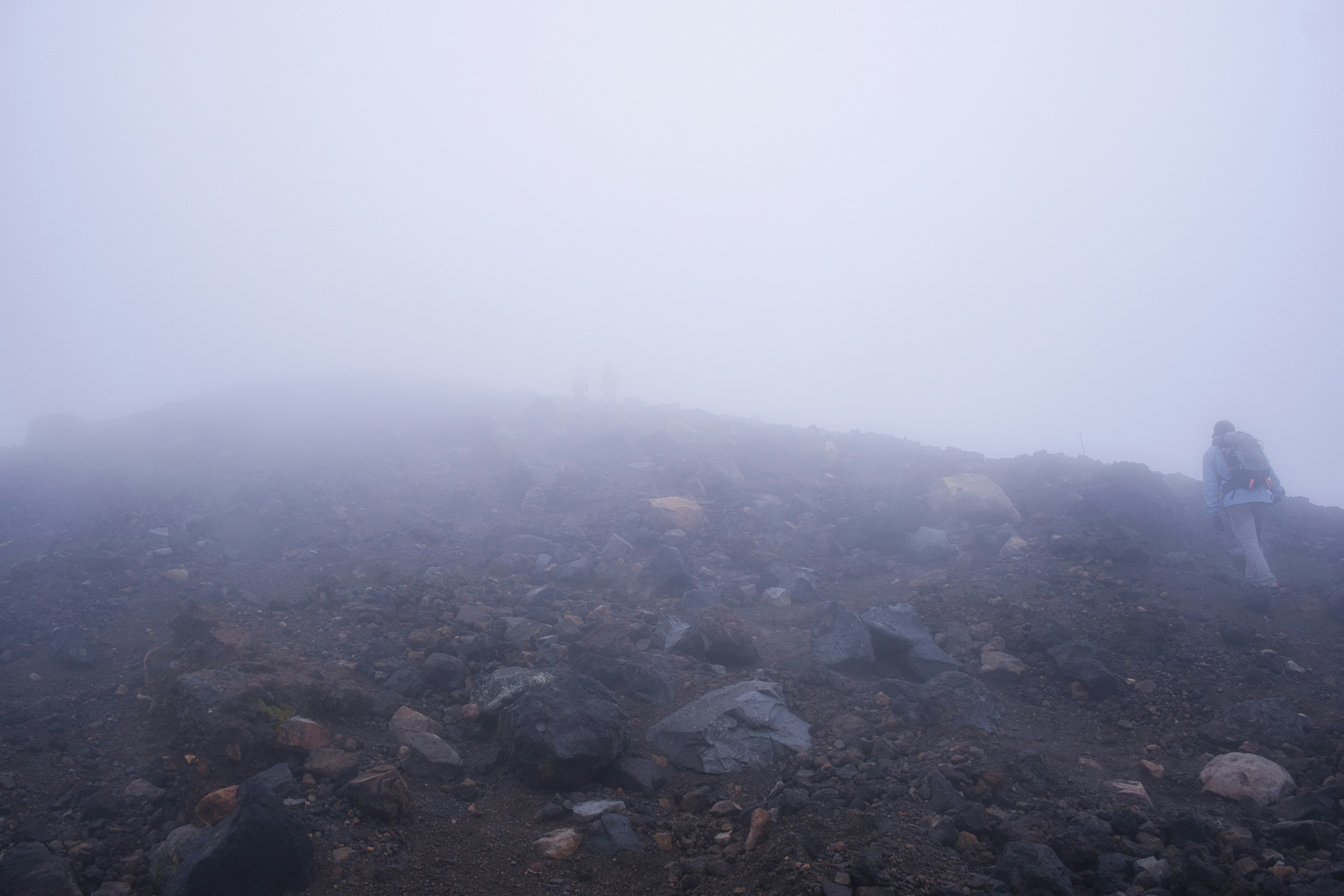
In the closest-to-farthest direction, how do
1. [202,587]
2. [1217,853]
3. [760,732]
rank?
[1217,853]
[760,732]
[202,587]

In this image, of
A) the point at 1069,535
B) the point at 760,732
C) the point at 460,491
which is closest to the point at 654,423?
the point at 460,491

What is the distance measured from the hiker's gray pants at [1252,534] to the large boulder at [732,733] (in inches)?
291

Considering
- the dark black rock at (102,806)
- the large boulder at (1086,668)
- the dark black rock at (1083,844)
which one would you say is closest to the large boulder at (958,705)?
the large boulder at (1086,668)

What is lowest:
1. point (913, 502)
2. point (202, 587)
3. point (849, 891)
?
point (202, 587)

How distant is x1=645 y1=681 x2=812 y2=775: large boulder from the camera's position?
551 cm

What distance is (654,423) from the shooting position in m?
21.3

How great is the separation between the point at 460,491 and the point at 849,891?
1304 centimetres

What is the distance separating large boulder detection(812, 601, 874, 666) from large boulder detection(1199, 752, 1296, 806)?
10.1ft

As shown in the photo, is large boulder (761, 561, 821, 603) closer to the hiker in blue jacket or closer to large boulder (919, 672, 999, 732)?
large boulder (919, 672, 999, 732)

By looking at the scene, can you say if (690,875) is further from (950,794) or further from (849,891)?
(950,794)

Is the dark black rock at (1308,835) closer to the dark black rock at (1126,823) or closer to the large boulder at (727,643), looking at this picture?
the dark black rock at (1126,823)

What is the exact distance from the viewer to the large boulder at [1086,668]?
6.26 m

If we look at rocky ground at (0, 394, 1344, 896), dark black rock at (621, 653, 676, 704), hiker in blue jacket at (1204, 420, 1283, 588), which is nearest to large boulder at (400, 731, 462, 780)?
rocky ground at (0, 394, 1344, 896)

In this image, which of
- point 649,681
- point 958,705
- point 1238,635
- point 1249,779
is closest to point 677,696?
point 649,681
